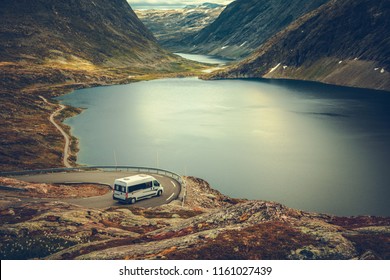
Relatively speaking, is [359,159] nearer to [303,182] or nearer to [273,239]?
[303,182]

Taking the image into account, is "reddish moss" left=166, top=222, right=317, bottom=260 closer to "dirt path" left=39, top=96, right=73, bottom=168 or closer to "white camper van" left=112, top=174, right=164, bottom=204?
"white camper van" left=112, top=174, right=164, bottom=204

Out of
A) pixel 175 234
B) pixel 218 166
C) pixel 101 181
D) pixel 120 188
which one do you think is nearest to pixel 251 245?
pixel 175 234

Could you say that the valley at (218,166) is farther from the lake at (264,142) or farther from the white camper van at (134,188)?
the white camper van at (134,188)

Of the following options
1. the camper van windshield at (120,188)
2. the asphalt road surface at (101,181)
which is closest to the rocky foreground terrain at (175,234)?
the camper van windshield at (120,188)

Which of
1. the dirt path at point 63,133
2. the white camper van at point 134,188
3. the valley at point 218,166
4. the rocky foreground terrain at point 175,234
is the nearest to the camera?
the rocky foreground terrain at point 175,234

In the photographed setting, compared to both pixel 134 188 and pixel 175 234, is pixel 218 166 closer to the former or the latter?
pixel 134 188

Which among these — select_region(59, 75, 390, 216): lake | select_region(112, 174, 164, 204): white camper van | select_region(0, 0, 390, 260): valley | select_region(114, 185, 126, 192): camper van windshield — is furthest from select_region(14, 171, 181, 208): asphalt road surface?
select_region(59, 75, 390, 216): lake
